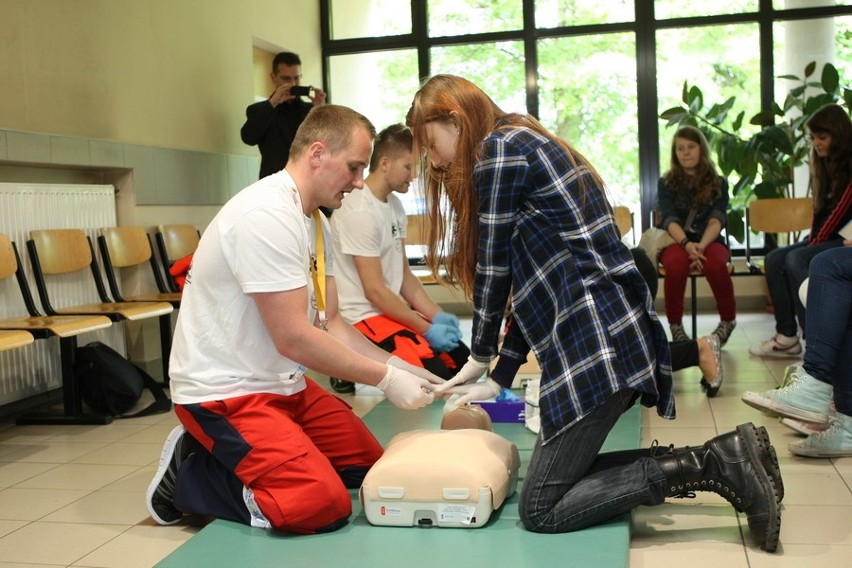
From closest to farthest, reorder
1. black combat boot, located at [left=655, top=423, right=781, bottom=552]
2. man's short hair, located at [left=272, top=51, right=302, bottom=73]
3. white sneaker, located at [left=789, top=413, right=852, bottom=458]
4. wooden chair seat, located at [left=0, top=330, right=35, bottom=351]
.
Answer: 1. black combat boot, located at [left=655, top=423, right=781, bottom=552]
2. white sneaker, located at [left=789, top=413, right=852, bottom=458]
3. wooden chair seat, located at [left=0, top=330, right=35, bottom=351]
4. man's short hair, located at [left=272, top=51, right=302, bottom=73]

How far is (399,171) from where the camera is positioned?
369 centimetres

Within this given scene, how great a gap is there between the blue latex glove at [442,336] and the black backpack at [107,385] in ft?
4.27

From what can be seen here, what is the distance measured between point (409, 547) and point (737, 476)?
2.54ft

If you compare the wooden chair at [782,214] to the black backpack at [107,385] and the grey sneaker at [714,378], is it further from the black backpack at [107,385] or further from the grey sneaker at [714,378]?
the black backpack at [107,385]

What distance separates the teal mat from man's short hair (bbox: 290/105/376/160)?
0.95 m

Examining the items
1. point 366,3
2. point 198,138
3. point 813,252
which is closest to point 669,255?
point 813,252

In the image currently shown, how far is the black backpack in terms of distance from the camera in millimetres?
4039

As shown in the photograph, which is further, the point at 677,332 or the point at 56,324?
the point at 677,332

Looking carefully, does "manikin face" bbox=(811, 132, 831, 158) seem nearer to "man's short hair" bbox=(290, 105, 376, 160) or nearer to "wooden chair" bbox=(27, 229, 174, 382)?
"man's short hair" bbox=(290, 105, 376, 160)

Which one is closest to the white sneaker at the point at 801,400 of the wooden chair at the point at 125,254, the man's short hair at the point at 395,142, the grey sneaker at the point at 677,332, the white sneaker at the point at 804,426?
the white sneaker at the point at 804,426

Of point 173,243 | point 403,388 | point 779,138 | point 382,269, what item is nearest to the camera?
point 403,388

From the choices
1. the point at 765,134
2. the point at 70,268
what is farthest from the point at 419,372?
the point at 765,134

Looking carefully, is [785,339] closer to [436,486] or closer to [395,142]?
[395,142]

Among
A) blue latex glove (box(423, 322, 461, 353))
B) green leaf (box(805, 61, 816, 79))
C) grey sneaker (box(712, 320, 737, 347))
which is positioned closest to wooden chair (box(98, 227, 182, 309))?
blue latex glove (box(423, 322, 461, 353))
